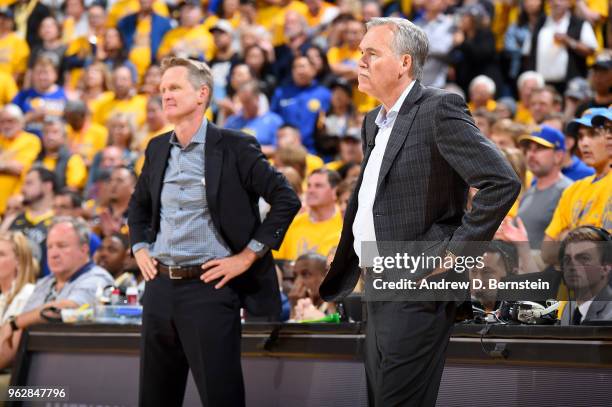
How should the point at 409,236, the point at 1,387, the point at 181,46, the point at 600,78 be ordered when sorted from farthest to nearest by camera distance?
the point at 181,46 → the point at 600,78 → the point at 1,387 → the point at 409,236

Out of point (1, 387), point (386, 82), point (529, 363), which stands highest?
point (386, 82)

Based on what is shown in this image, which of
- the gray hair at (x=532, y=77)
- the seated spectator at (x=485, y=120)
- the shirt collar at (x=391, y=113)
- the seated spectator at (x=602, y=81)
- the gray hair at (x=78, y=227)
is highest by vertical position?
the gray hair at (x=532, y=77)

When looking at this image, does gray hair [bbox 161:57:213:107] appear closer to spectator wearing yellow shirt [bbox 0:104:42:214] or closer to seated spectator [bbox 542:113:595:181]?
seated spectator [bbox 542:113:595:181]

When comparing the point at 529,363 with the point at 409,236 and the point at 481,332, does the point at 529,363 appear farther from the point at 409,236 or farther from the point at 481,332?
the point at 409,236

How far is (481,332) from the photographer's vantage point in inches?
167

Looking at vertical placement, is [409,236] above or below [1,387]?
above

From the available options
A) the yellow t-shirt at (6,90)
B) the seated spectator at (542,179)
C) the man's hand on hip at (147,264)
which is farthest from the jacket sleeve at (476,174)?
the yellow t-shirt at (6,90)

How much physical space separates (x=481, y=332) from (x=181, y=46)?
29.6ft

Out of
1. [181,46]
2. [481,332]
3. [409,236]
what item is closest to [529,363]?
[481,332]

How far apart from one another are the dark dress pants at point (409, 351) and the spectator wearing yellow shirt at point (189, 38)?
9180 millimetres

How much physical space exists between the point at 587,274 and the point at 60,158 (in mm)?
7718

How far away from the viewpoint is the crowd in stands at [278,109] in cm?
652

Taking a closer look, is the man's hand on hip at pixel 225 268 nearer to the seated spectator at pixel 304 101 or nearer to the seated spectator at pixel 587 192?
the seated spectator at pixel 587 192

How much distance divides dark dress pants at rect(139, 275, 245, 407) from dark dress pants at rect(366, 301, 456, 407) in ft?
3.43
